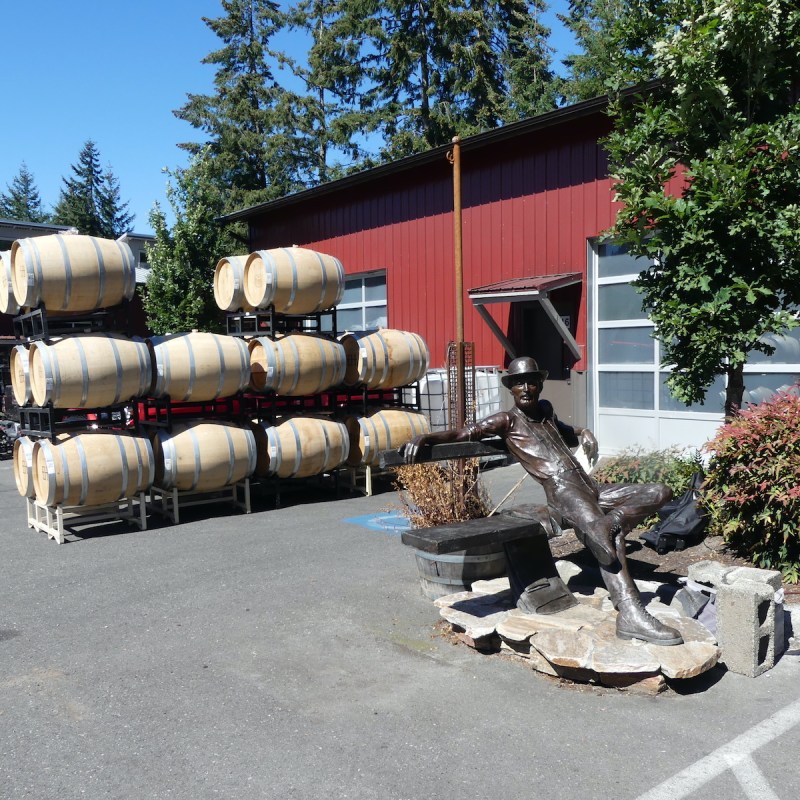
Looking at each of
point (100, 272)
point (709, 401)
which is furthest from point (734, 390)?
point (100, 272)

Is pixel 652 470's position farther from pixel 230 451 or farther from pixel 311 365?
pixel 230 451

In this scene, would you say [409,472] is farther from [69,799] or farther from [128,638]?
[69,799]

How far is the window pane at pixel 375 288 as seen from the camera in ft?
57.4

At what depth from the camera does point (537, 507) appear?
18.6ft

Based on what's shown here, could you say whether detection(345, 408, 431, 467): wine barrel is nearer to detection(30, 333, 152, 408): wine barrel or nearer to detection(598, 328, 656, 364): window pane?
detection(30, 333, 152, 408): wine barrel

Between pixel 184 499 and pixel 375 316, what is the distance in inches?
306

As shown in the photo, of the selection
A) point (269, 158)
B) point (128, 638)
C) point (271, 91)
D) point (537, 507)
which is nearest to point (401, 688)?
point (537, 507)

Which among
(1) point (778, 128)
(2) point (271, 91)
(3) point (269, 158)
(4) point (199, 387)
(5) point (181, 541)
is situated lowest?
(5) point (181, 541)

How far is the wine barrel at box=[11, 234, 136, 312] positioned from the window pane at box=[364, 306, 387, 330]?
8487 mm

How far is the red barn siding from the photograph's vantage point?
13.2 m

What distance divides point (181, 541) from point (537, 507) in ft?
15.4

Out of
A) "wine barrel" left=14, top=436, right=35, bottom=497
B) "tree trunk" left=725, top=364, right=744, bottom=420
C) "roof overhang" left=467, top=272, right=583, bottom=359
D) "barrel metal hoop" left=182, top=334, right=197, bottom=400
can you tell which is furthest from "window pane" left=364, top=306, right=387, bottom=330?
"tree trunk" left=725, top=364, right=744, bottom=420

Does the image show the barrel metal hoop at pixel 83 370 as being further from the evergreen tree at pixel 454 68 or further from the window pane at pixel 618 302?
the evergreen tree at pixel 454 68

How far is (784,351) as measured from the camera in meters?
Result: 11.2
